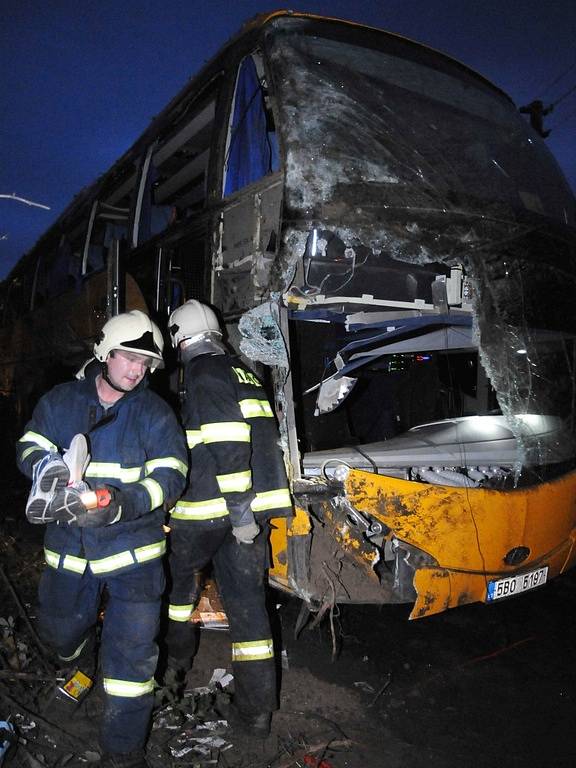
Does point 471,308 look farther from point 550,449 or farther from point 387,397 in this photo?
point 387,397

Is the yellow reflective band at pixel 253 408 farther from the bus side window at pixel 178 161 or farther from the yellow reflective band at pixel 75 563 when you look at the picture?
the bus side window at pixel 178 161

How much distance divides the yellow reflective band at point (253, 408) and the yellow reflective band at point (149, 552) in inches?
29.3

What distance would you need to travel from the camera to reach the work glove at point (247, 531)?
9.14 feet

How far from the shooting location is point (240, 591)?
9.60 feet

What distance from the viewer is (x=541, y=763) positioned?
8.36 ft

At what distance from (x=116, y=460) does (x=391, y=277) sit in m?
2.02

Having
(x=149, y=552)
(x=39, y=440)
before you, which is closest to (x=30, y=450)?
(x=39, y=440)

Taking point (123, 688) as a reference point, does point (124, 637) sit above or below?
above

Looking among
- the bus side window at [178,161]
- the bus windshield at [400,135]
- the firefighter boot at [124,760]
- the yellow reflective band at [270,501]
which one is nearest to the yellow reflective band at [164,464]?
the yellow reflective band at [270,501]

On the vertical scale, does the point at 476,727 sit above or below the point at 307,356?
below

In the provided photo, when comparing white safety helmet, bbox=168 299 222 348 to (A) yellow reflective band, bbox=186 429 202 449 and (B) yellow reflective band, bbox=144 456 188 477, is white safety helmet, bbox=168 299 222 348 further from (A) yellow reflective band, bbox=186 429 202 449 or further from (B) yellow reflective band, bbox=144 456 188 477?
(B) yellow reflective band, bbox=144 456 188 477

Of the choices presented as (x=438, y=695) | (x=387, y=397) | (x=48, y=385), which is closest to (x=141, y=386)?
(x=438, y=695)

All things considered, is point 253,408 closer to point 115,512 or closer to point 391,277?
point 115,512

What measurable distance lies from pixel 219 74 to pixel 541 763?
4.39 metres
